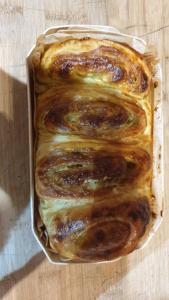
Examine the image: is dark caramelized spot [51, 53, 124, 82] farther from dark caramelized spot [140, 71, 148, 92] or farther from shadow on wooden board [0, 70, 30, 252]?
shadow on wooden board [0, 70, 30, 252]


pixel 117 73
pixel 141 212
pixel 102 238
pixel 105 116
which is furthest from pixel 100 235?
pixel 117 73

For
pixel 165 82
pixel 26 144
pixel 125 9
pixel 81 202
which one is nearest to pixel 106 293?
pixel 81 202

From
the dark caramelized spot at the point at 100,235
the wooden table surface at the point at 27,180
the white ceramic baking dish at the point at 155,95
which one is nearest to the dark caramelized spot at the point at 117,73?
the white ceramic baking dish at the point at 155,95

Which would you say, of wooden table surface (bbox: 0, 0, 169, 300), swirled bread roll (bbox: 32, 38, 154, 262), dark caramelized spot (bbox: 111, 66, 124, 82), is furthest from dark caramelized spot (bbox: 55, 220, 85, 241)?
dark caramelized spot (bbox: 111, 66, 124, 82)

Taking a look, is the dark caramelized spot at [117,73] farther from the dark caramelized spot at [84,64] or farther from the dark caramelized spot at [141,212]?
the dark caramelized spot at [141,212]

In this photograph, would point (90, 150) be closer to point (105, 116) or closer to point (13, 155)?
point (105, 116)

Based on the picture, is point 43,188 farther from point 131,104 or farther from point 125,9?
point 125,9
